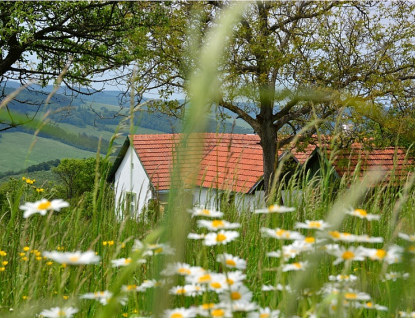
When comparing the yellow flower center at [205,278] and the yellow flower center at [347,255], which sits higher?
the yellow flower center at [347,255]

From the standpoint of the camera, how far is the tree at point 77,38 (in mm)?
9750

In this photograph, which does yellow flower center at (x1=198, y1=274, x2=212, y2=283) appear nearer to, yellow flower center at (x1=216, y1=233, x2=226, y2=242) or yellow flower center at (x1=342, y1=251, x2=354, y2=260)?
yellow flower center at (x1=216, y1=233, x2=226, y2=242)

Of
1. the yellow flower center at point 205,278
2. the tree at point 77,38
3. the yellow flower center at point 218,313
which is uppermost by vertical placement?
the tree at point 77,38

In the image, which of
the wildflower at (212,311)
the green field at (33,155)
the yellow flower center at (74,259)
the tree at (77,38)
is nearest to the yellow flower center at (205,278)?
the wildflower at (212,311)

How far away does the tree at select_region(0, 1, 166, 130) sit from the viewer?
975 centimetres

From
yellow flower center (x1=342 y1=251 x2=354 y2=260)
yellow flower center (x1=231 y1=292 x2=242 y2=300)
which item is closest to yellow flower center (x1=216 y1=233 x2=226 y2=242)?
yellow flower center (x1=231 y1=292 x2=242 y2=300)

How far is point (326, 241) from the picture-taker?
893mm

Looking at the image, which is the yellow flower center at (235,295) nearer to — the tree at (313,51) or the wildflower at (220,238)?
the wildflower at (220,238)

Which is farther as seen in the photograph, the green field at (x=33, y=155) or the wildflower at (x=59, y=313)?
the green field at (x=33, y=155)

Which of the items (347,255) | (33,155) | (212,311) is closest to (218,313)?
(212,311)

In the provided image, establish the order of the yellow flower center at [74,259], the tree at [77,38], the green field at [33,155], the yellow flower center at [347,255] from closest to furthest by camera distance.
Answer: the yellow flower center at [74,259]
the yellow flower center at [347,255]
the tree at [77,38]
the green field at [33,155]

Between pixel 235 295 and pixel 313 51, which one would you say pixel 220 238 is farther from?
pixel 313 51

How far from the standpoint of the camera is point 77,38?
34.9 ft

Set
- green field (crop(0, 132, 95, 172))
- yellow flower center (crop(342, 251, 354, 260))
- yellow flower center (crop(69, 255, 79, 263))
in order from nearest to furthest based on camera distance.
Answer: yellow flower center (crop(69, 255, 79, 263)) → yellow flower center (crop(342, 251, 354, 260)) → green field (crop(0, 132, 95, 172))
